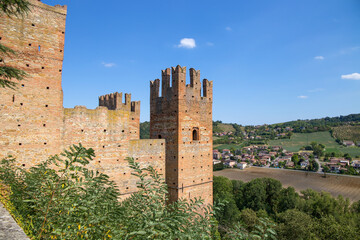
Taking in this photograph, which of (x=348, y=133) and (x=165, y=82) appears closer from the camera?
(x=165, y=82)

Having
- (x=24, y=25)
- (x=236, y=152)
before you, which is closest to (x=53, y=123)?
(x=24, y=25)

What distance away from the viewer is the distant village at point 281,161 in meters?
80.6

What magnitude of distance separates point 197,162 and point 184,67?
659 cm

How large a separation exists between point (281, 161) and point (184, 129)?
9098 cm

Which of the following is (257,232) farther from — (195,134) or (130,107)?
(130,107)

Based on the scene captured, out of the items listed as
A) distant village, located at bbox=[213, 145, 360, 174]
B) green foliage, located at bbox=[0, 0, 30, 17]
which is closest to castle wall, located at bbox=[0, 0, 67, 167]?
green foliage, located at bbox=[0, 0, 30, 17]

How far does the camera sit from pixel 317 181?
2618 inches

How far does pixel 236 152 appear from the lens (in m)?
116

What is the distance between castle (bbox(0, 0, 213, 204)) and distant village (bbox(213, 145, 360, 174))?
239 feet

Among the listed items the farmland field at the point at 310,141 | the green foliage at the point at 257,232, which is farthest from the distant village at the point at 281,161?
the green foliage at the point at 257,232

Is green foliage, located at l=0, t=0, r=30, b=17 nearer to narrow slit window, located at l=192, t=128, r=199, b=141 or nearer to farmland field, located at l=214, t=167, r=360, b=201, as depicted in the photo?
narrow slit window, located at l=192, t=128, r=199, b=141

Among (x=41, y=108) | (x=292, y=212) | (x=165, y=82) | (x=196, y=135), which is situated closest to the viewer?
(x=41, y=108)

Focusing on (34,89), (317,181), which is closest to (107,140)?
(34,89)

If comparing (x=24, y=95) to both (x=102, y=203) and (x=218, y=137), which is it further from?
(x=218, y=137)
